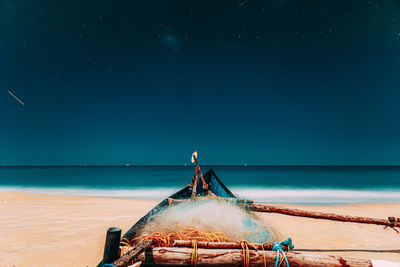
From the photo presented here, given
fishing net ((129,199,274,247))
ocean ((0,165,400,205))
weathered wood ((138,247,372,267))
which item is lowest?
weathered wood ((138,247,372,267))

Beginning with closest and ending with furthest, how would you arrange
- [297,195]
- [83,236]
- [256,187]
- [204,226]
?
[204,226]
[83,236]
[297,195]
[256,187]

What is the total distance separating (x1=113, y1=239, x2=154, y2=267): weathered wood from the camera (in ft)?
7.41

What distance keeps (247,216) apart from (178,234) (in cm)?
171

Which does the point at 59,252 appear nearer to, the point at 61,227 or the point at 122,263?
the point at 61,227

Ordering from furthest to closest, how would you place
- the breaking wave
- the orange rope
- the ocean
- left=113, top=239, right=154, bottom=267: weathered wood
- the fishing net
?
the ocean < the breaking wave < the fishing net < the orange rope < left=113, top=239, right=154, bottom=267: weathered wood

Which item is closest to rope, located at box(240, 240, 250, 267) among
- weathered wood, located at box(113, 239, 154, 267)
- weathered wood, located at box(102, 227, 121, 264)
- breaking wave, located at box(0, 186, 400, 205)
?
weathered wood, located at box(113, 239, 154, 267)

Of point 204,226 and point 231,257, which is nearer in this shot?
point 231,257

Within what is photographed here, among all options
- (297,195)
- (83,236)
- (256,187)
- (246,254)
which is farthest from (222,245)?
(256,187)

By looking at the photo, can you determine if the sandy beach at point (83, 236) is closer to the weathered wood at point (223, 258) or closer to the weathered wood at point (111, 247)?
the weathered wood at point (223, 258)

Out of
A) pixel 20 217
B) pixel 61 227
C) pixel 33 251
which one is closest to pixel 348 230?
pixel 33 251

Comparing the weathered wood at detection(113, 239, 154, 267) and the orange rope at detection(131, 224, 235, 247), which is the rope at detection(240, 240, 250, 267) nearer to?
the orange rope at detection(131, 224, 235, 247)

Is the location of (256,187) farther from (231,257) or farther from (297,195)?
(231,257)

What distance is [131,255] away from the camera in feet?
7.92

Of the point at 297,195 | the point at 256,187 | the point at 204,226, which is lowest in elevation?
the point at 204,226
